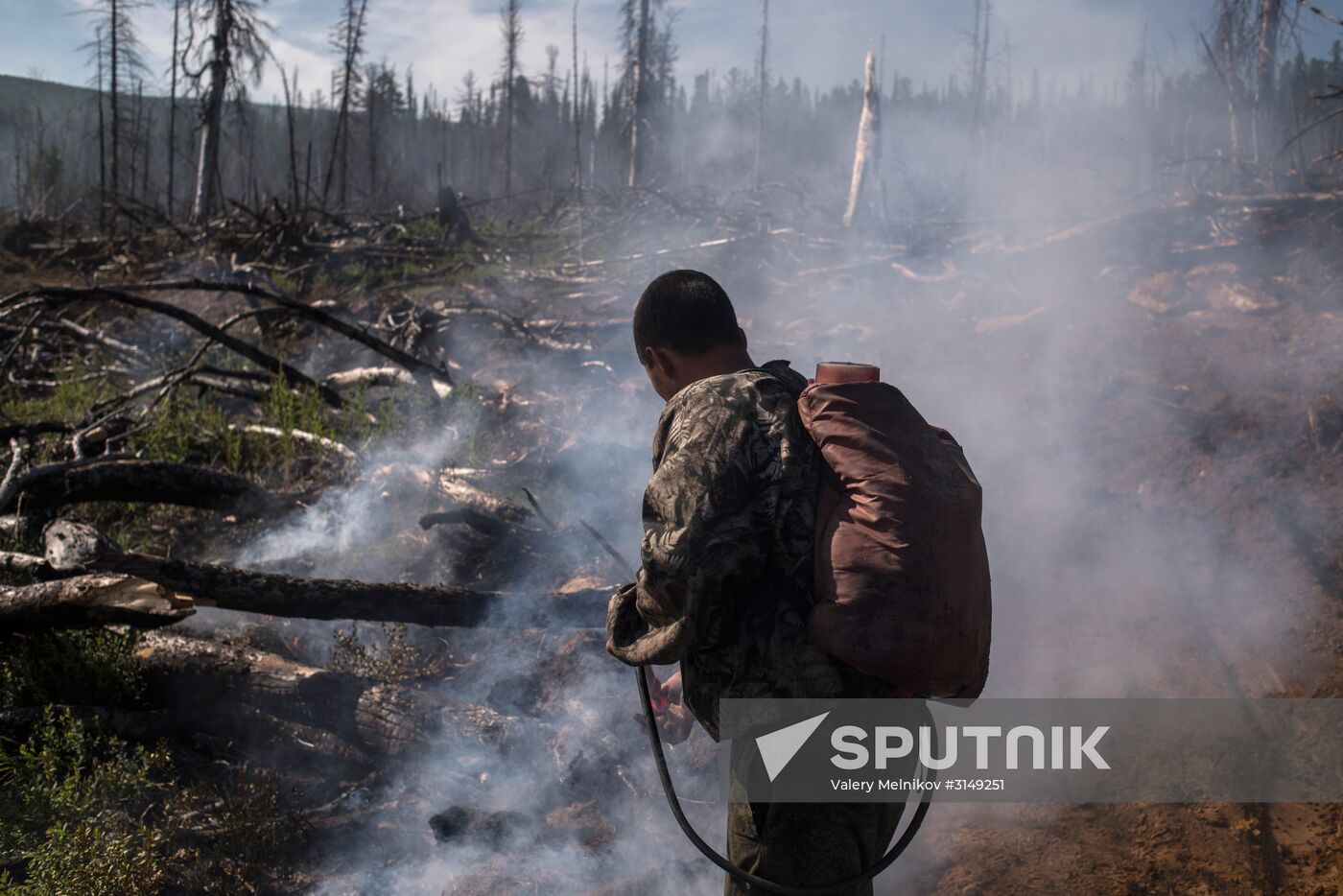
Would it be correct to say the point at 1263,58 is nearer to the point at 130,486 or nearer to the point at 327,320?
the point at 327,320

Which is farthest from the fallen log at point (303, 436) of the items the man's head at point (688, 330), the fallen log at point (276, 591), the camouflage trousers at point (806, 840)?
the camouflage trousers at point (806, 840)

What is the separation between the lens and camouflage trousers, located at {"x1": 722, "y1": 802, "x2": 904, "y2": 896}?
163 centimetres

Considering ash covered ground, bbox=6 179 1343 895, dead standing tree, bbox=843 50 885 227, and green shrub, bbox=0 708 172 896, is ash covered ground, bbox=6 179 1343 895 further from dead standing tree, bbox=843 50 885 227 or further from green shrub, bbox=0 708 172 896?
dead standing tree, bbox=843 50 885 227

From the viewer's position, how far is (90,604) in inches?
117

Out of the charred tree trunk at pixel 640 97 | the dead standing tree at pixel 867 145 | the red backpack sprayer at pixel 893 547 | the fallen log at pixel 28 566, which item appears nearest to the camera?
the red backpack sprayer at pixel 893 547

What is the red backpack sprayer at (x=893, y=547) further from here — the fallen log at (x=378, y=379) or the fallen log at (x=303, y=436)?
the fallen log at (x=378, y=379)

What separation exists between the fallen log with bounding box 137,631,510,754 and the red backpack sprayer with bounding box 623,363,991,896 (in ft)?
6.48

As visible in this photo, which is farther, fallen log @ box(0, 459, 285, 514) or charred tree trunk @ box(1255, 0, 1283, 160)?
charred tree trunk @ box(1255, 0, 1283, 160)

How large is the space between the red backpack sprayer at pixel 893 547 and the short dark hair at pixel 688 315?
350mm

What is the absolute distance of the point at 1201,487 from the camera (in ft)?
15.3

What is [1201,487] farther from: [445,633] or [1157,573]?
[445,633]

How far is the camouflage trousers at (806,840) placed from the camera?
1634 millimetres

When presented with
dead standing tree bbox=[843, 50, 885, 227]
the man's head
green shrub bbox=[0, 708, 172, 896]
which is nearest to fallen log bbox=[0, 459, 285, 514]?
green shrub bbox=[0, 708, 172, 896]

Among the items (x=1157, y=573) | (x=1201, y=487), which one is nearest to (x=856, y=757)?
(x=1157, y=573)
